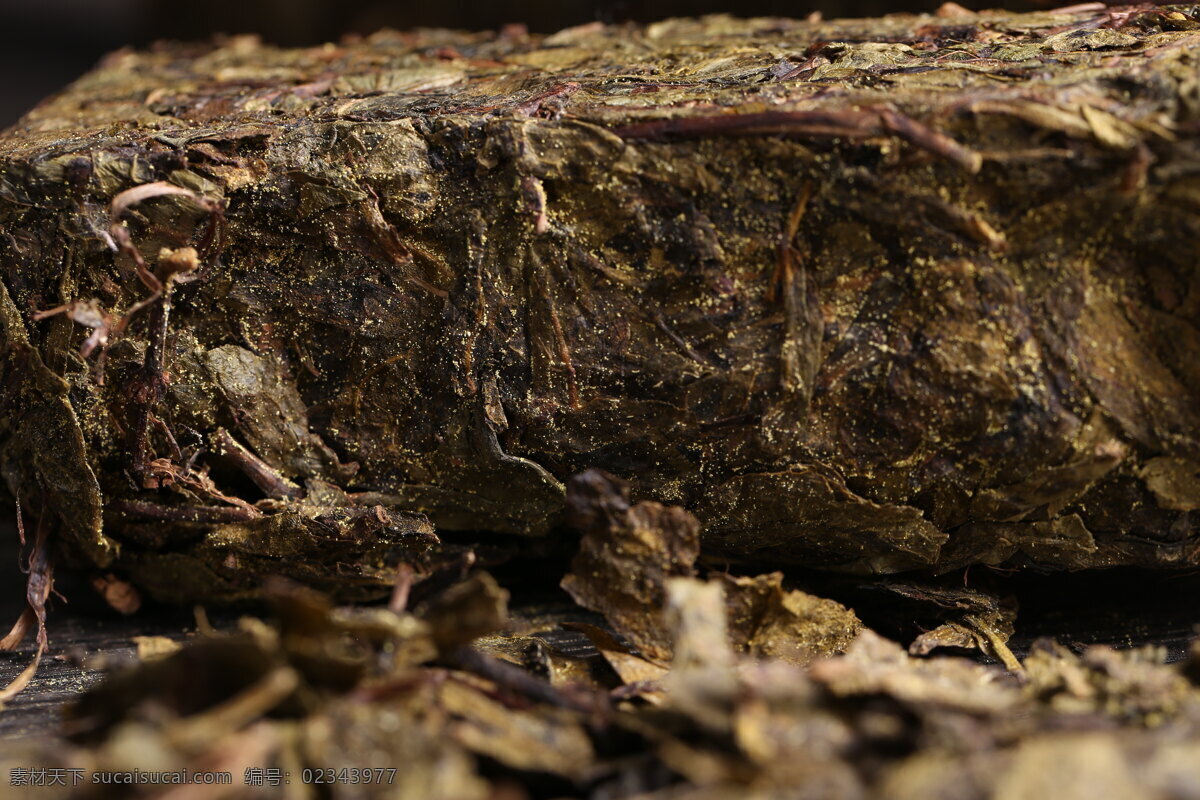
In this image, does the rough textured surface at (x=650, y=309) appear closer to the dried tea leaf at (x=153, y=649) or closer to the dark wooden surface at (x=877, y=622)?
the dark wooden surface at (x=877, y=622)

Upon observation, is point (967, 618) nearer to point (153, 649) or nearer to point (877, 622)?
point (877, 622)

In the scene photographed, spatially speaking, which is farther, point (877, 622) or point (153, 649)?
point (877, 622)

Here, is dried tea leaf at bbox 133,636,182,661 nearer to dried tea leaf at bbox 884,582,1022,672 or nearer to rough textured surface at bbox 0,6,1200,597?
rough textured surface at bbox 0,6,1200,597

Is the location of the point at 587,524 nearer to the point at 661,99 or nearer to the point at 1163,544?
the point at 661,99

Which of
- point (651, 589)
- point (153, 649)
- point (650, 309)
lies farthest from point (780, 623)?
point (153, 649)

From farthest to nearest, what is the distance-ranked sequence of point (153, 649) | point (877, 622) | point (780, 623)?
1. point (877, 622)
2. point (780, 623)
3. point (153, 649)

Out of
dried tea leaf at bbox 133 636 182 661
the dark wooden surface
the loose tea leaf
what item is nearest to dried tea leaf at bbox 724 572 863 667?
the loose tea leaf

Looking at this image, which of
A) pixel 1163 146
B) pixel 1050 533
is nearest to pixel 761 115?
pixel 1163 146
